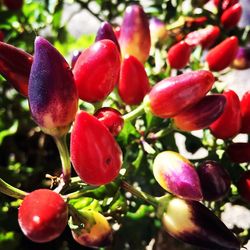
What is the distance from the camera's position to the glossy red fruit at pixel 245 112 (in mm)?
646

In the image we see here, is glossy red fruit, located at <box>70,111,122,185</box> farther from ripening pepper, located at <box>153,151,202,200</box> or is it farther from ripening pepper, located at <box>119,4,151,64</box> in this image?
ripening pepper, located at <box>119,4,151,64</box>

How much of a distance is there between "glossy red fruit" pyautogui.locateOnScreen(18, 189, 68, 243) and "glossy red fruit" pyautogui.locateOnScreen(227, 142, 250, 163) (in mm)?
252

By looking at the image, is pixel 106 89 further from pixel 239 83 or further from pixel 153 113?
pixel 239 83

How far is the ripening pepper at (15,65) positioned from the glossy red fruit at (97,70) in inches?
2.0

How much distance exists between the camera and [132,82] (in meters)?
0.61

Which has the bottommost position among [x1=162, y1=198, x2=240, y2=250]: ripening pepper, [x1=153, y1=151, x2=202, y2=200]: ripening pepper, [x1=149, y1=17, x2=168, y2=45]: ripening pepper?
[x1=162, y1=198, x2=240, y2=250]: ripening pepper

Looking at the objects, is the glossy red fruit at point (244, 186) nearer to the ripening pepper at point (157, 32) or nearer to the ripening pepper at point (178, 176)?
the ripening pepper at point (178, 176)

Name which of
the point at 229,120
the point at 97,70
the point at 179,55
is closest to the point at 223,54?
the point at 179,55

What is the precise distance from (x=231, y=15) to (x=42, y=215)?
0.55m

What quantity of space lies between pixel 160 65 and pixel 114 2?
1.15 ft

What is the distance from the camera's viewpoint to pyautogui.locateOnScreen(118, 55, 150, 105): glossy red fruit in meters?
0.60

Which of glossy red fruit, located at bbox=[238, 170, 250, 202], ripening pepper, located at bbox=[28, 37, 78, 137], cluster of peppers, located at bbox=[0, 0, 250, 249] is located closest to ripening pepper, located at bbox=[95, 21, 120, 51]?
cluster of peppers, located at bbox=[0, 0, 250, 249]

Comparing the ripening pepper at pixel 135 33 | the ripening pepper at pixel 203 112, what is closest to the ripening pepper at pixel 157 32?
the ripening pepper at pixel 135 33

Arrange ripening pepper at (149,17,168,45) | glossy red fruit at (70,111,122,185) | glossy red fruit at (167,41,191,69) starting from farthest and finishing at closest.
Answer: ripening pepper at (149,17,168,45) < glossy red fruit at (167,41,191,69) < glossy red fruit at (70,111,122,185)
